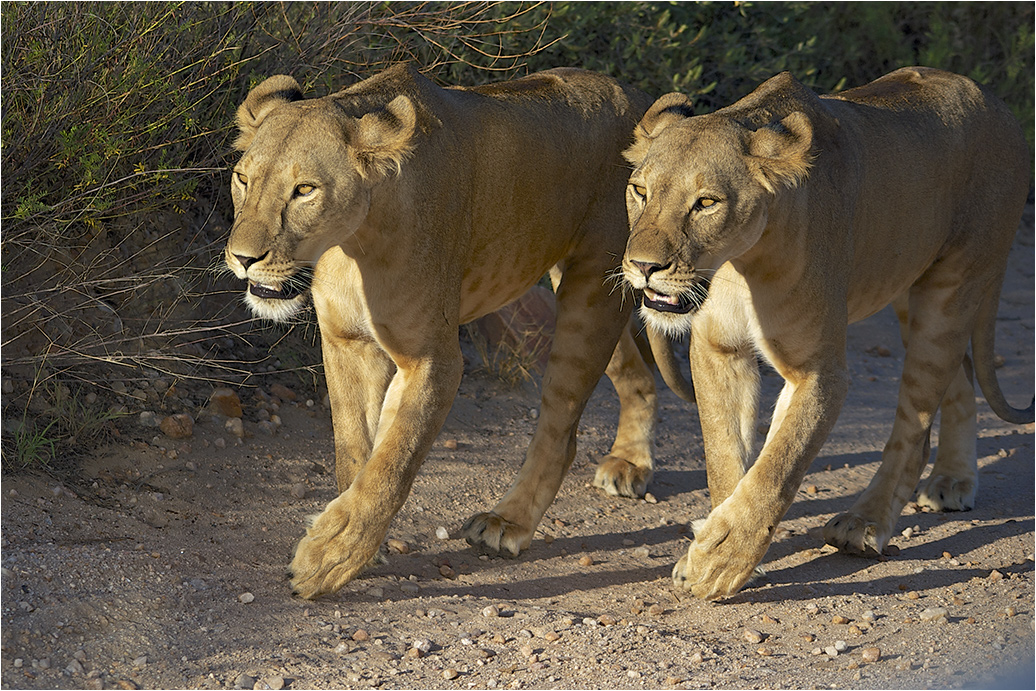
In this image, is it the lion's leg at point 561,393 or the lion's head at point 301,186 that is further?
the lion's leg at point 561,393

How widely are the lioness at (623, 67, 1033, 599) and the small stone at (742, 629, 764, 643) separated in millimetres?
168

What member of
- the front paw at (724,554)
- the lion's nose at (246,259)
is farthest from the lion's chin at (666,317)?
the lion's nose at (246,259)

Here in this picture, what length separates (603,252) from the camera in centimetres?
475

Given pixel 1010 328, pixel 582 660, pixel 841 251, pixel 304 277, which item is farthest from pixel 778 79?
pixel 1010 328

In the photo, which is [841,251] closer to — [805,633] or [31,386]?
[805,633]

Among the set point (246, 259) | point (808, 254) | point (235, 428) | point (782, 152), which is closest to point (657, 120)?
point (782, 152)

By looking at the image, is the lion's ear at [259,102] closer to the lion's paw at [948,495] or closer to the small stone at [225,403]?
the small stone at [225,403]

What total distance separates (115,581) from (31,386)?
141 cm

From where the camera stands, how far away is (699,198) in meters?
3.72

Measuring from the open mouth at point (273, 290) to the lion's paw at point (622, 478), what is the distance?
2.34m

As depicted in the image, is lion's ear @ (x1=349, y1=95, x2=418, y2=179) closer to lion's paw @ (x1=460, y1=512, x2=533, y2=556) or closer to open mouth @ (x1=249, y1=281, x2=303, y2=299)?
open mouth @ (x1=249, y1=281, x2=303, y2=299)

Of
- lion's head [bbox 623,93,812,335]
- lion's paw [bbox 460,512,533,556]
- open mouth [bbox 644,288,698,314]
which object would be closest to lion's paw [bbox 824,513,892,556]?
lion's paw [bbox 460,512,533,556]

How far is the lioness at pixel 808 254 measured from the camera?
3758mm

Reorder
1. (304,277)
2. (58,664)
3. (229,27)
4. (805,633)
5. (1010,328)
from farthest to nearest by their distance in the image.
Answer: (1010,328)
(229,27)
(805,633)
(304,277)
(58,664)
